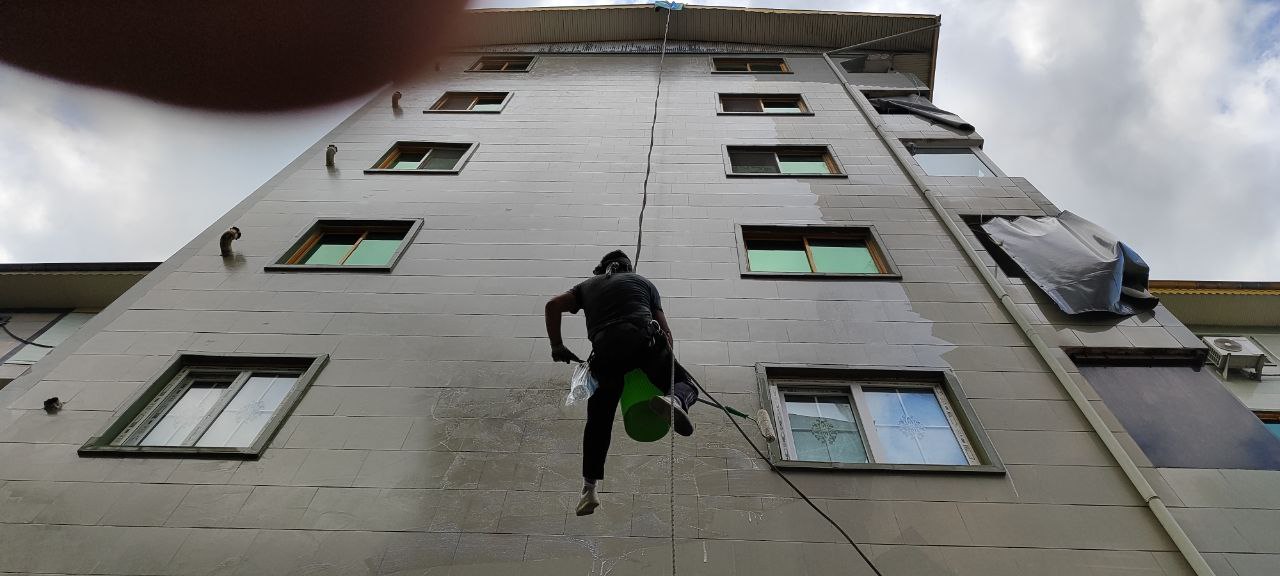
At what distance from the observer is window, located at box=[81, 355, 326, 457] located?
5.19m

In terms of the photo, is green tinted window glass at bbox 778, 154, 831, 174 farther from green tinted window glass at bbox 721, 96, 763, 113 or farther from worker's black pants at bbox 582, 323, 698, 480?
worker's black pants at bbox 582, 323, 698, 480

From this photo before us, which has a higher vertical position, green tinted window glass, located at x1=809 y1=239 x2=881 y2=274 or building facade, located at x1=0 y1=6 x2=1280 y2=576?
green tinted window glass, located at x1=809 y1=239 x2=881 y2=274

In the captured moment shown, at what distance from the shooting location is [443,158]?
10672 mm

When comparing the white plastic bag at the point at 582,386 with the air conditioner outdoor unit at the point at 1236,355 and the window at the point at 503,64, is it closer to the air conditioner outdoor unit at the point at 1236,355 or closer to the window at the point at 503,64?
the air conditioner outdoor unit at the point at 1236,355

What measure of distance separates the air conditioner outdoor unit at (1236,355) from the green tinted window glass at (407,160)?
14.1 m

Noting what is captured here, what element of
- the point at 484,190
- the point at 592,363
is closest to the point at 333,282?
the point at 484,190

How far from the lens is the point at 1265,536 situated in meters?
4.46

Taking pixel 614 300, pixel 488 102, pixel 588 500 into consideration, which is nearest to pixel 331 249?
pixel 614 300

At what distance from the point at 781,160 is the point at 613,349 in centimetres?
798

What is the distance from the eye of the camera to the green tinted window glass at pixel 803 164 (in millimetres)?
10281

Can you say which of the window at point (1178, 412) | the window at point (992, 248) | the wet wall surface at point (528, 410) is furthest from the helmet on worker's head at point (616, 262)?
the window at point (992, 248)

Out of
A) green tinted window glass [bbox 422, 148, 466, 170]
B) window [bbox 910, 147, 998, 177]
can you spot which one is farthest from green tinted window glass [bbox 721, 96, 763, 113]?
green tinted window glass [bbox 422, 148, 466, 170]

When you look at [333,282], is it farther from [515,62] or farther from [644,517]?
[515,62]

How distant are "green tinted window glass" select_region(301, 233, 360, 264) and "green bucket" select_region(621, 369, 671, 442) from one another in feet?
19.5
